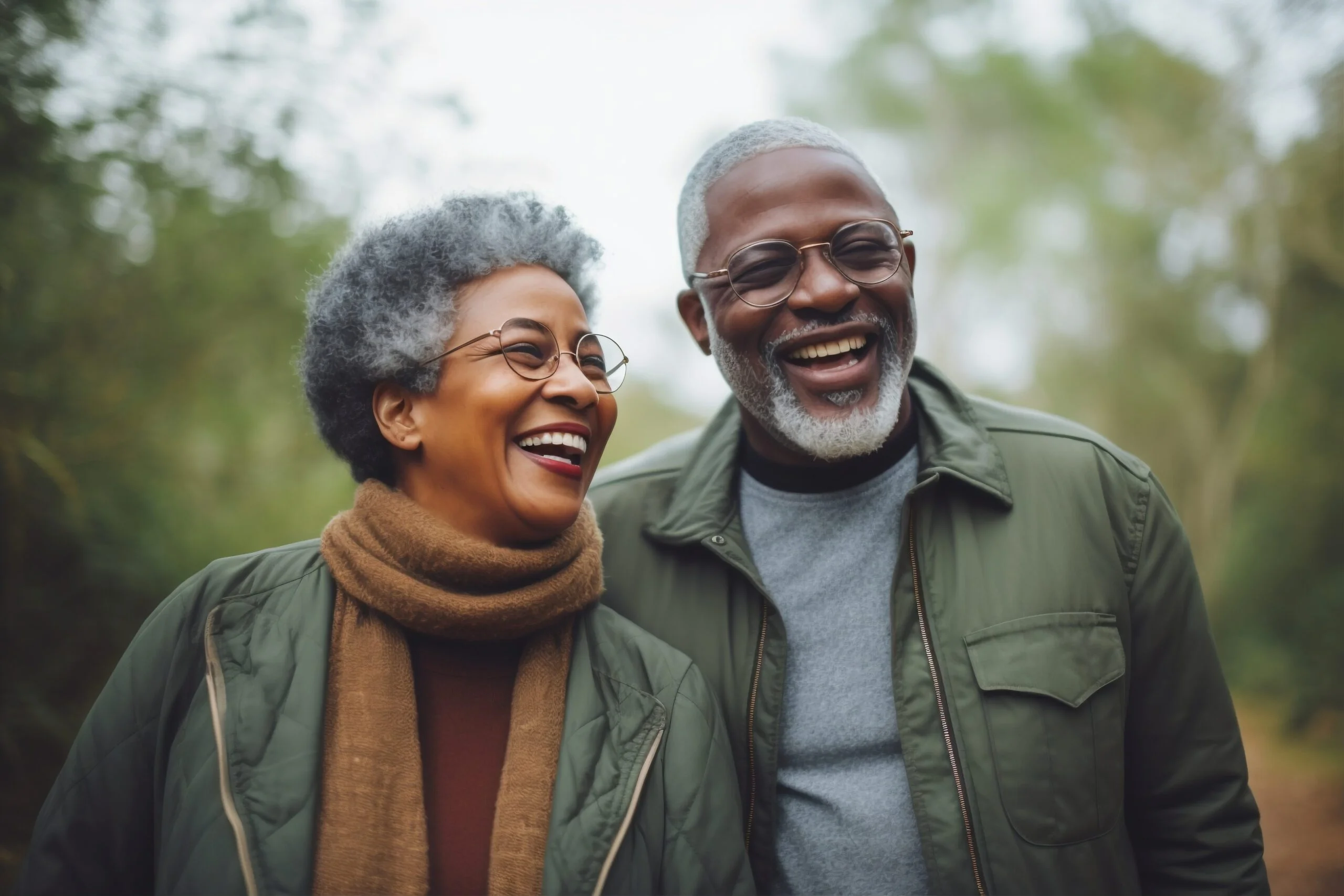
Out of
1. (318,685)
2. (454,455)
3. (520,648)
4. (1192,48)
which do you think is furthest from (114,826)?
(1192,48)

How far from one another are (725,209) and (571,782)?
5.33 ft

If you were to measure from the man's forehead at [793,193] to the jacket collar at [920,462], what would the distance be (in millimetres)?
568

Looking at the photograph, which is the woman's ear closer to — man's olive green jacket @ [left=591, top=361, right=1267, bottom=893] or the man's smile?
man's olive green jacket @ [left=591, top=361, right=1267, bottom=893]

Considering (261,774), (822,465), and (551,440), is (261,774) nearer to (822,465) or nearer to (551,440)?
(551,440)

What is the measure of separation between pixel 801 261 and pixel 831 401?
397mm

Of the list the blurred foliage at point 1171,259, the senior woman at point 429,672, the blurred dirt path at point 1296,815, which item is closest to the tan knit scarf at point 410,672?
the senior woman at point 429,672

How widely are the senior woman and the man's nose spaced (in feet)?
1.77

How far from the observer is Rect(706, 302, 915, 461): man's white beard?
2.37 m

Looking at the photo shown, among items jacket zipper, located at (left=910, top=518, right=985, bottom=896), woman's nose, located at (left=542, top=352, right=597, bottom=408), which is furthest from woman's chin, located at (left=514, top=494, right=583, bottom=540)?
jacket zipper, located at (left=910, top=518, right=985, bottom=896)

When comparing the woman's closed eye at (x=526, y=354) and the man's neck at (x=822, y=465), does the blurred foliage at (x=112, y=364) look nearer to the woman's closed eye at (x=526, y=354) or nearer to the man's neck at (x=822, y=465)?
the woman's closed eye at (x=526, y=354)

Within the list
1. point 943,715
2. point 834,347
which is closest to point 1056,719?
point 943,715

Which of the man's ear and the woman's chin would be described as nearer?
the woman's chin

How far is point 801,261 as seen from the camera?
239cm

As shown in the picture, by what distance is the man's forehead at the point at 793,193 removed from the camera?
95.0 inches
